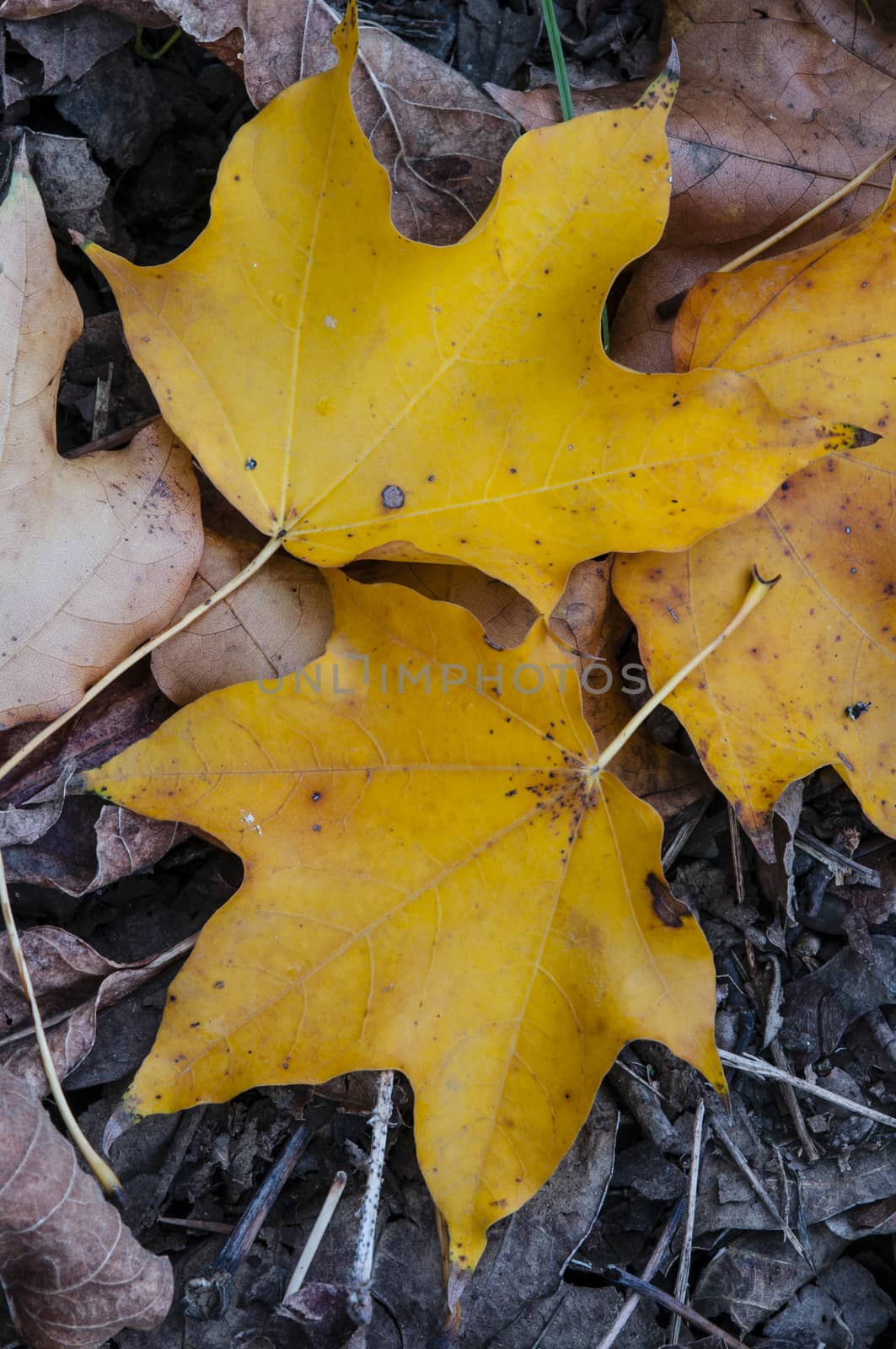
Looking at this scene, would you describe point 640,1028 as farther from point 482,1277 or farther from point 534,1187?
point 482,1277

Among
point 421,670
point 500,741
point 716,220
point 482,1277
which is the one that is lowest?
point 482,1277

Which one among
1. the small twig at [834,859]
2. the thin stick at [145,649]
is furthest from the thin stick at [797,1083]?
the thin stick at [145,649]

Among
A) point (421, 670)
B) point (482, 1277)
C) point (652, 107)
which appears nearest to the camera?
point (652, 107)

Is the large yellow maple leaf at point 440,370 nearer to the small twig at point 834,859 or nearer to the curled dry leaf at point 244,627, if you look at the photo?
the curled dry leaf at point 244,627

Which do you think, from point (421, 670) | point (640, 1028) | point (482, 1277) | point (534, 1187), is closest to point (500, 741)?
point (421, 670)

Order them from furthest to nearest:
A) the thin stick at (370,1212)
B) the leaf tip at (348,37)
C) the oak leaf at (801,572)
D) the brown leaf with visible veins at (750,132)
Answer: the brown leaf with visible veins at (750,132) < the oak leaf at (801,572) < the thin stick at (370,1212) < the leaf tip at (348,37)
